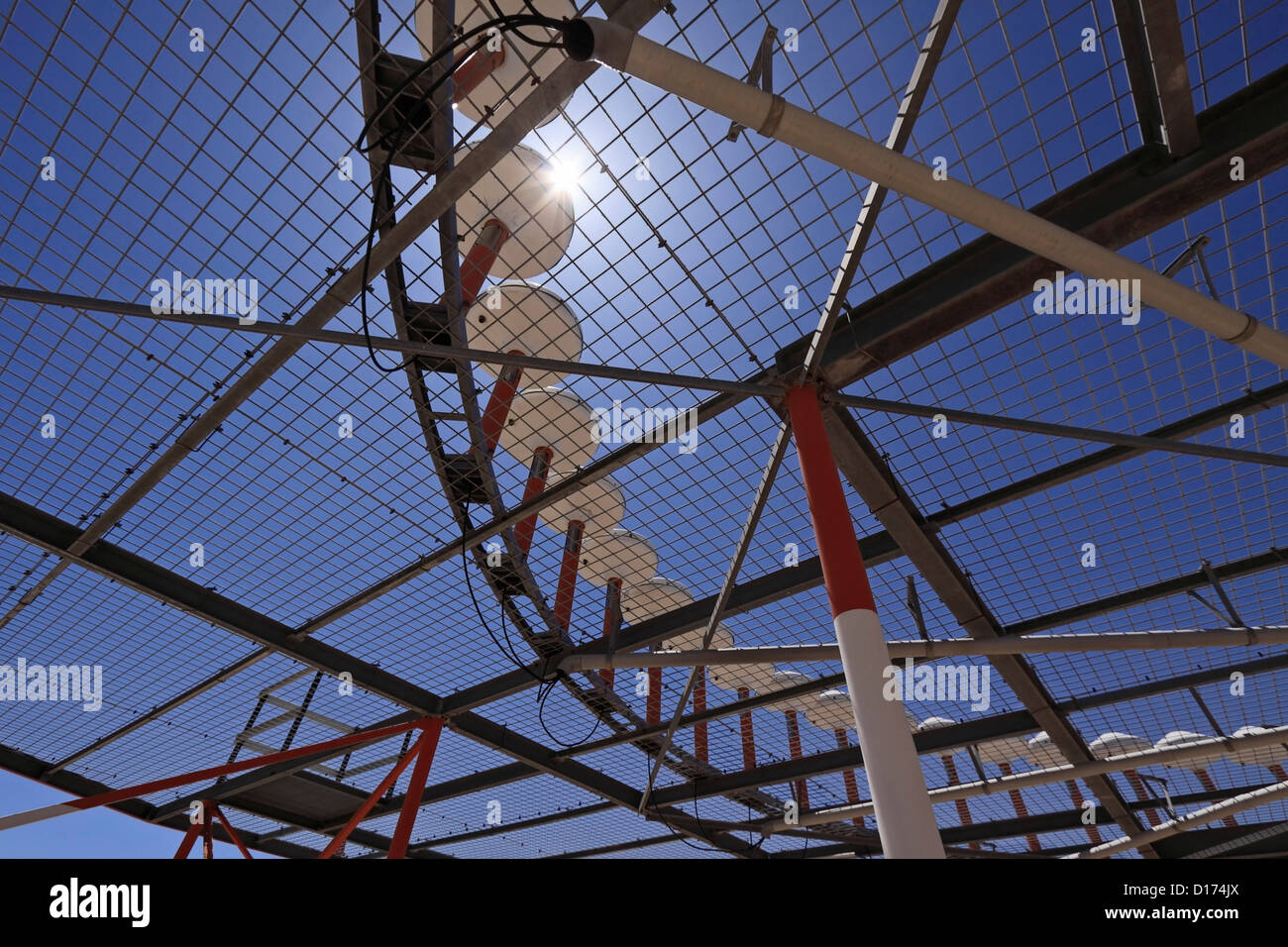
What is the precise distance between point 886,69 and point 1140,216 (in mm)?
2172

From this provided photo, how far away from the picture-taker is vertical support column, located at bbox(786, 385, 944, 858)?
4410 mm

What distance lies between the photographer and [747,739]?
1380 centimetres

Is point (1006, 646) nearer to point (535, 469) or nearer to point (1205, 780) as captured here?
point (535, 469)

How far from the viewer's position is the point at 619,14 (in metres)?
4.96

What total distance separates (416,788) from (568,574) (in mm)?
4476

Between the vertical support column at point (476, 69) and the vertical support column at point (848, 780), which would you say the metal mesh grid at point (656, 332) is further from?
the vertical support column at point (848, 780)
